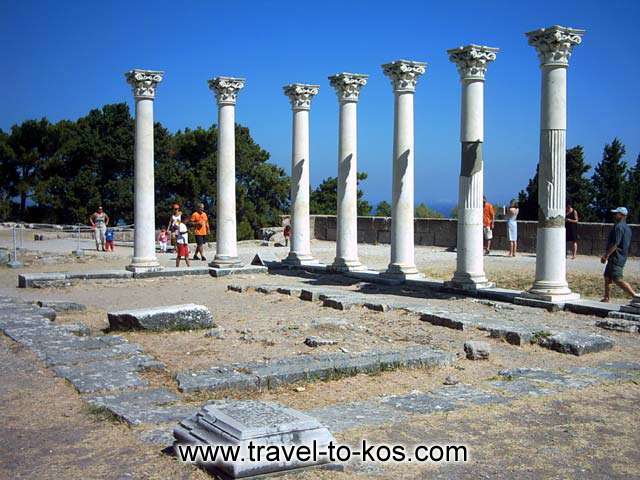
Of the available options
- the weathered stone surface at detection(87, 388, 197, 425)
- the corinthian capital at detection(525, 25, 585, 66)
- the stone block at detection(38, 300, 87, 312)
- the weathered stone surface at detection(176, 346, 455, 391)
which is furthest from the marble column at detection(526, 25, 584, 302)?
the stone block at detection(38, 300, 87, 312)

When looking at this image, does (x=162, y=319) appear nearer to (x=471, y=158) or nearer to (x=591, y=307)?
(x=591, y=307)

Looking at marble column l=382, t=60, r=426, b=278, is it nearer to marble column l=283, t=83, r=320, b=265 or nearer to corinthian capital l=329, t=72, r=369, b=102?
corinthian capital l=329, t=72, r=369, b=102

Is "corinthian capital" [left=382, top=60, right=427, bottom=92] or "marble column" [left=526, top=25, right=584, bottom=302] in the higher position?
"corinthian capital" [left=382, top=60, right=427, bottom=92]

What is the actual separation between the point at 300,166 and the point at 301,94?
7.32ft

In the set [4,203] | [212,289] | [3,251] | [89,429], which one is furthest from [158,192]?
[89,429]

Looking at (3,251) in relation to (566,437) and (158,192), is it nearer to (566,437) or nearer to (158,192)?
(566,437)

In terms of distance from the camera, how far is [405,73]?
1877cm

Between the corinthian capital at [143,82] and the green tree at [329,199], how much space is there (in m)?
34.4

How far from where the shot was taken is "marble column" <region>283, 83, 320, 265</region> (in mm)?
22953

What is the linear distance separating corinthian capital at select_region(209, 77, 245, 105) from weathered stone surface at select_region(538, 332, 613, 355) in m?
13.5

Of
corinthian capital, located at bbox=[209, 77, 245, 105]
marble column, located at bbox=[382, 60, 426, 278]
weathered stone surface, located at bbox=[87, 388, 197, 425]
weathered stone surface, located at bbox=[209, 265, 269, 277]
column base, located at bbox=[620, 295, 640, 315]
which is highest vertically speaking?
corinthian capital, located at bbox=[209, 77, 245, 105]

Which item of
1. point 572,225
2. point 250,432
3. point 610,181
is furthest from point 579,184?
point 250,432

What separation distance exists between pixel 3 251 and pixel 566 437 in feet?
77.2

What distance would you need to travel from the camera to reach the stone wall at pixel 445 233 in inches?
998
